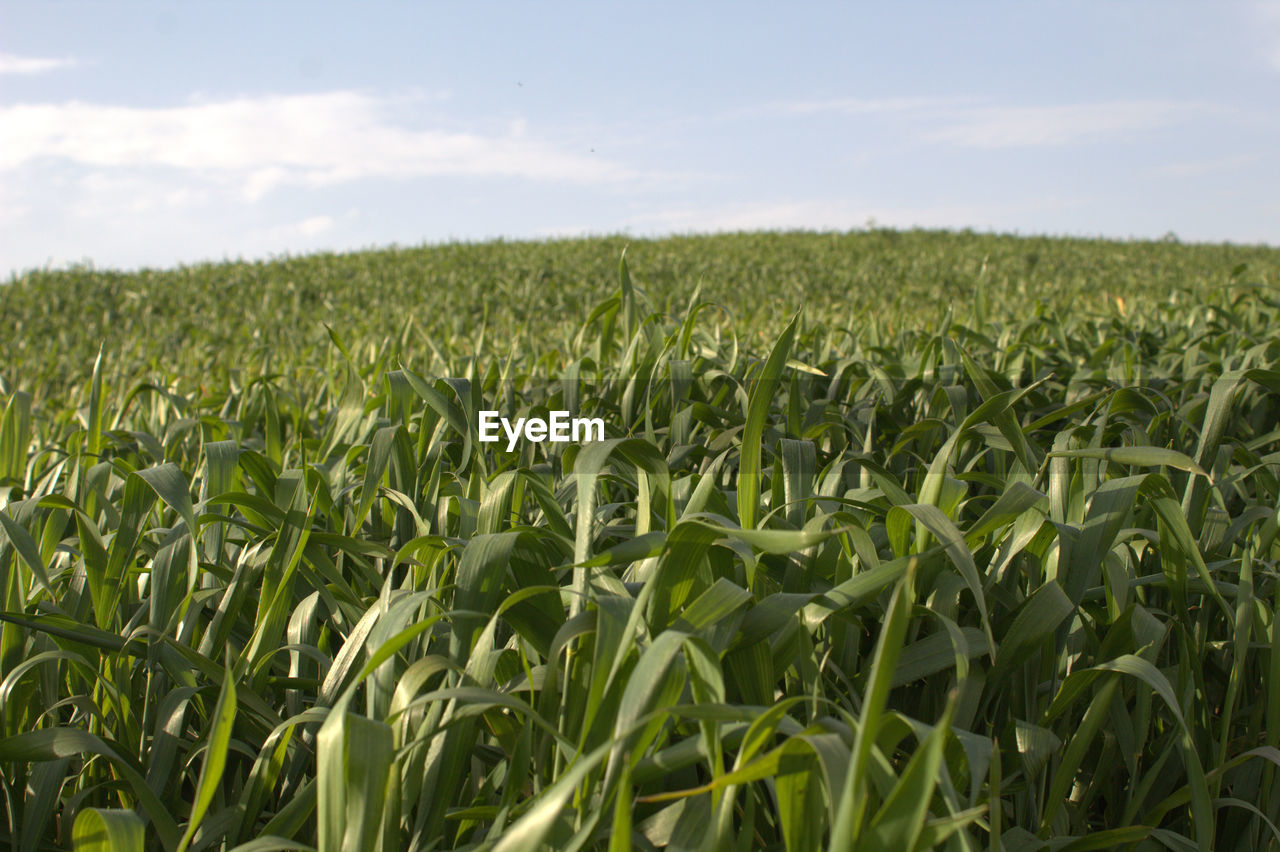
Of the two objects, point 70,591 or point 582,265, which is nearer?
point 70,591

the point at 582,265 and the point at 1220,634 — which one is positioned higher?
the point at 582,265

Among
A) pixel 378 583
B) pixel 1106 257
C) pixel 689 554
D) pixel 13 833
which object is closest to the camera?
pixel 689 554

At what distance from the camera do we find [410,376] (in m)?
1.74

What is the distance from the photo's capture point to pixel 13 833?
107cm

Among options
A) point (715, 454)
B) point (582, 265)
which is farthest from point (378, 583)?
point (582, 265)

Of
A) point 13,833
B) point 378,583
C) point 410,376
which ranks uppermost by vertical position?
point 410,376

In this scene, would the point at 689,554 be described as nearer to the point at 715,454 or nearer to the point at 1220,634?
the point at 715,454

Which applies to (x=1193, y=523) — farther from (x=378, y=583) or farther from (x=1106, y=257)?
(x=1106, y=257)

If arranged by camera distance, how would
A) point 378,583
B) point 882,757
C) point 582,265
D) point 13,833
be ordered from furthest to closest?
point 582,265, point 378,583, point 13,833, point 882,757

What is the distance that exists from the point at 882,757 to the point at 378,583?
0.93 meters

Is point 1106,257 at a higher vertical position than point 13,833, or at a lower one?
higher

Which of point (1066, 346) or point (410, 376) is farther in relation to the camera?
point (1066, 346)

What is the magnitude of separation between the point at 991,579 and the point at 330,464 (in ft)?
4.94

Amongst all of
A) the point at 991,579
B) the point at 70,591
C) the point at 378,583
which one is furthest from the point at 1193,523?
the point at 70,591
